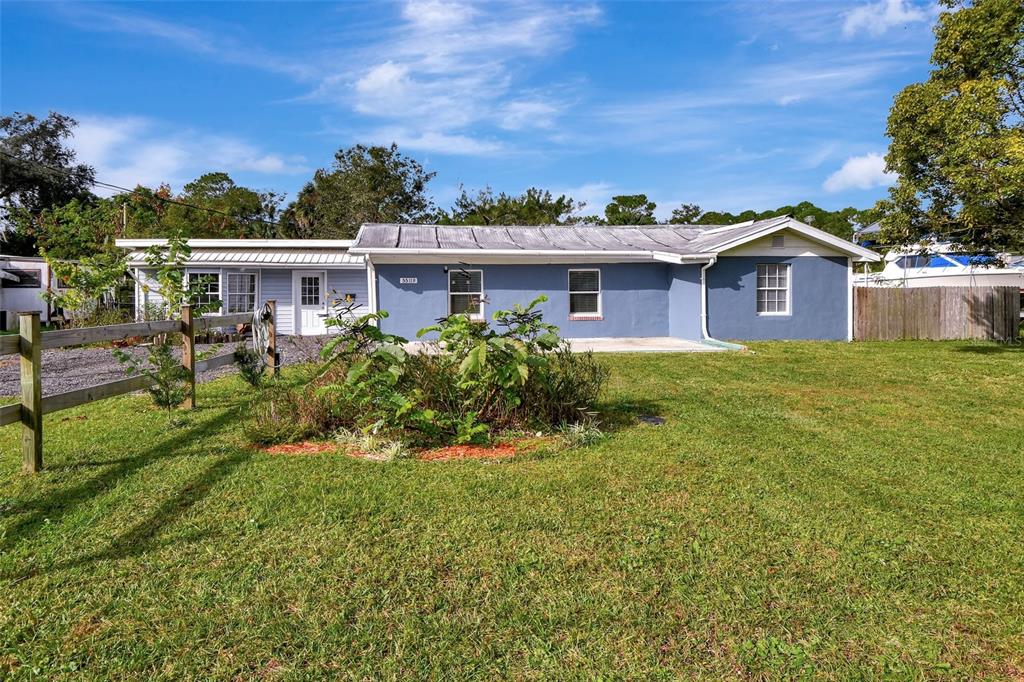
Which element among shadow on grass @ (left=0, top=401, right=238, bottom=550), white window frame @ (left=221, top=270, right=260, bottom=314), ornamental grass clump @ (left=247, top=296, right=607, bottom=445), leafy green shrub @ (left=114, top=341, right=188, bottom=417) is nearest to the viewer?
shadow on grass @ (left=0, top=401, right=238, bottom=550)

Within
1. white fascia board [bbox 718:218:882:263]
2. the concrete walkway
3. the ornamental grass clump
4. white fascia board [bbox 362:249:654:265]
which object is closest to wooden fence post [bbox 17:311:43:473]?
the ornamental grass clump

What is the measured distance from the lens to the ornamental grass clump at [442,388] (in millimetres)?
5332

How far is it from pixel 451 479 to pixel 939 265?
96.1ft

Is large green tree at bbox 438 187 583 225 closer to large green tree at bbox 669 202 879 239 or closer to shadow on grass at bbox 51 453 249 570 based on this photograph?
large green tree at bbox 669 202 879 239

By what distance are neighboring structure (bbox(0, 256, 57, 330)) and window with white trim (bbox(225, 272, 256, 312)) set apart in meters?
8.13

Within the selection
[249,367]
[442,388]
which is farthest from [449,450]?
[249,367]

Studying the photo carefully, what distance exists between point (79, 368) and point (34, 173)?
35189mm

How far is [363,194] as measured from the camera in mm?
36312

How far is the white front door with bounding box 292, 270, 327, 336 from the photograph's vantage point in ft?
64.9

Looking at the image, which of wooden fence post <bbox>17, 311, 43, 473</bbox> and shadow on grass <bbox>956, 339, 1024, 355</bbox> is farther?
shadow on grass <bbox>956, 339, 1024, 355</bbox>

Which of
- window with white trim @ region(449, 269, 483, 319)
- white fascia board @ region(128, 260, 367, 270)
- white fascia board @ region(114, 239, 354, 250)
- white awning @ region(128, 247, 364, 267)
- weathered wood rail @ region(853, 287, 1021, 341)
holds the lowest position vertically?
weathered wood rail @ region(853, 287, 1021, 341)

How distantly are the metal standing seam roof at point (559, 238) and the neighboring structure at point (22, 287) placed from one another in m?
14.3

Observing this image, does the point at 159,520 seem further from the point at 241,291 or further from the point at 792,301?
the point at 241,291

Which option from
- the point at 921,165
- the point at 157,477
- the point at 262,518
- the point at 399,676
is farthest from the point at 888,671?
the point at 921,165
